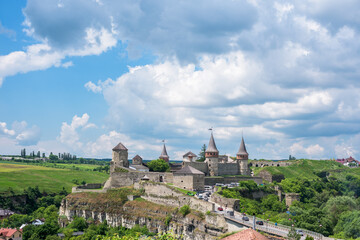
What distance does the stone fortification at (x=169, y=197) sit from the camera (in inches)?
2466

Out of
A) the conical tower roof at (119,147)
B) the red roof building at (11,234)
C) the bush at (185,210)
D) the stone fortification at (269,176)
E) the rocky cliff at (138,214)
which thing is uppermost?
the conical tower roof at (119,147)

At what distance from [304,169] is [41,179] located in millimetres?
108815

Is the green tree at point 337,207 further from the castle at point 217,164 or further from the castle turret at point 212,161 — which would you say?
the castle turret at point 212,161

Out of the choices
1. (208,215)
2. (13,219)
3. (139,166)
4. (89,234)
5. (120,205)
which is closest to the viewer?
(208,215)

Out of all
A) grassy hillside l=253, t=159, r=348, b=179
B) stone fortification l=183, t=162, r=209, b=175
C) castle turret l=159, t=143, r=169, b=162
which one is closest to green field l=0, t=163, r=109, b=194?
castle turret l=159, t=143, r=169, b=162

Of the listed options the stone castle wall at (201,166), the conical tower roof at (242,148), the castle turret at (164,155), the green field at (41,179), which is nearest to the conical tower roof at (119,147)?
the stone castle wall at (201,166)

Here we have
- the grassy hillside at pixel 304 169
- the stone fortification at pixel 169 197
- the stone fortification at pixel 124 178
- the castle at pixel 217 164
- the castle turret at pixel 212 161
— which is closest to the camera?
the stone fortification at pixel 169 197

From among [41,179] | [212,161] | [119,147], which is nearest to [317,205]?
[212,161]

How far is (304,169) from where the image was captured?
121938 mm

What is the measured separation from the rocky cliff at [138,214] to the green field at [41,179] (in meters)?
66.8

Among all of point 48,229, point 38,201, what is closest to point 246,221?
point 48,229

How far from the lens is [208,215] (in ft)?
195

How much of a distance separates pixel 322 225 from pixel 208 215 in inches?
775

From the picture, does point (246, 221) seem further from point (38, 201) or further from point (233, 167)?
point (38, 201)
